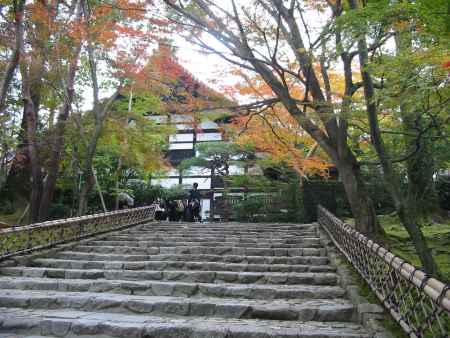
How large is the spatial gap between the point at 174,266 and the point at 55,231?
3656mm

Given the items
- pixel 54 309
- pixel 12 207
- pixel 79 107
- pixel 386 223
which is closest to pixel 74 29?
pixel 79 107

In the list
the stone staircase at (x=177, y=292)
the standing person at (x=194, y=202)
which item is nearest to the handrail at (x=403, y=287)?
the stone staircase at (x=177, y=292)

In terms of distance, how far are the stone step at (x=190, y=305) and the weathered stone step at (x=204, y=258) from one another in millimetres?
2205

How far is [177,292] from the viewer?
6312 mm

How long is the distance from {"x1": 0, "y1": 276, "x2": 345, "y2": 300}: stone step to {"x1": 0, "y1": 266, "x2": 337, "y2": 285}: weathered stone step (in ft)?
0.64

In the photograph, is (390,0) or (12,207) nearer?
(390,0)

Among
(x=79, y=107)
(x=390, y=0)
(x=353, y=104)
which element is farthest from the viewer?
(x=79, y=107)

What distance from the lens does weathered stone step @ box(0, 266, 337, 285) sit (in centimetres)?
686

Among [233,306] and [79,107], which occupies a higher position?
[79,107]

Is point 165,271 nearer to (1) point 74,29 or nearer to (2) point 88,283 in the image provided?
(2) point 88,283

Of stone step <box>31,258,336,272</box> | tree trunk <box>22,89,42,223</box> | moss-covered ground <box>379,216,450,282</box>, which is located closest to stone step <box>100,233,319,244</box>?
moss-covered ground <box>379,216,450,282</box>

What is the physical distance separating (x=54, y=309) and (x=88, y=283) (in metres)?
0.92

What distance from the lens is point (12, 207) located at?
1702 cm

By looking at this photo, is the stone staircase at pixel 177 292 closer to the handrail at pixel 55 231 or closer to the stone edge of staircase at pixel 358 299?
the stone edge of staircase at pixel 358 299
